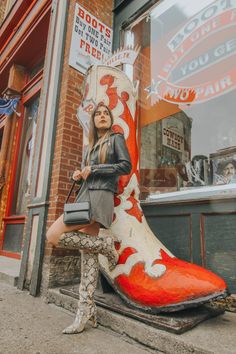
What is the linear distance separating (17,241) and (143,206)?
297 cm

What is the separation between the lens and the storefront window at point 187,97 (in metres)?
2.73

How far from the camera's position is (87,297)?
1.88 m

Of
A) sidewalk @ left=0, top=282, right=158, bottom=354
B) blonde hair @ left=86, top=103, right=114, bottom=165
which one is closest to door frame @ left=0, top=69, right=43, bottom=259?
sidewalk @ left=0, top=282, right=158, bottom=354

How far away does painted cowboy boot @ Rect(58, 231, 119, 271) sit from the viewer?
1.85 m

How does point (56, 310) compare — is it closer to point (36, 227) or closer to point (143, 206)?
point (36, 227)

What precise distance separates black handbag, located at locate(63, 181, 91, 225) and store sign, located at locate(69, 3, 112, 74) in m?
2.22

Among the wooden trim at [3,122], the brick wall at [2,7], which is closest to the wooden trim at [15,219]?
the wooden trim at [3,122]

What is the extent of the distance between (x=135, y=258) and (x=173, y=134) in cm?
167

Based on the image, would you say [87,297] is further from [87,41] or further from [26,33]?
[26,33]

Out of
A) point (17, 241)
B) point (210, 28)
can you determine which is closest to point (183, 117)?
point (210, 28)

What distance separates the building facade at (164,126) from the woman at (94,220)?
886 mm

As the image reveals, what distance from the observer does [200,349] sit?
4.72 feet

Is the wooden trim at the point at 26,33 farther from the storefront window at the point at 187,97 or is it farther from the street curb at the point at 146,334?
the street curb at the point at 146,334

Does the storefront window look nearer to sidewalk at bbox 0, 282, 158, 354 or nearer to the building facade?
the building facade
